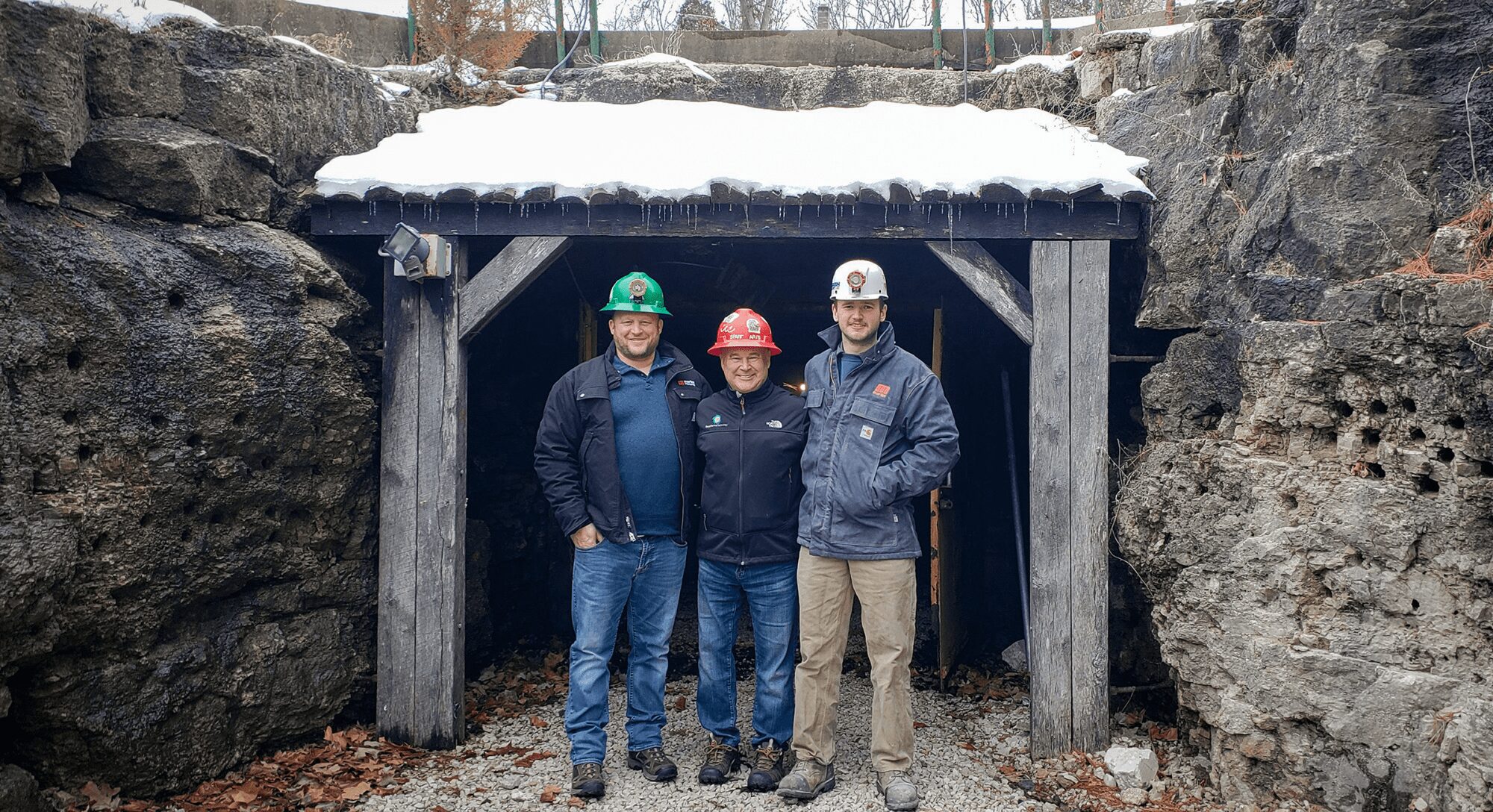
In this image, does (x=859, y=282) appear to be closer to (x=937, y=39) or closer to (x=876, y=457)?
(x=876, y=457)

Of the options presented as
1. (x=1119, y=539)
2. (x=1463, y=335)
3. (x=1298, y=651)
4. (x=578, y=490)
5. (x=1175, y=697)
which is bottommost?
(x=1175, y=697)

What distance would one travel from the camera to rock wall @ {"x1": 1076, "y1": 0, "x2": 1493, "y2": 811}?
3.81 m

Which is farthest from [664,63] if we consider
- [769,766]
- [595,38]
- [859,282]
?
[769,766]

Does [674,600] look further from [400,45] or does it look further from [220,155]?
[400,45]

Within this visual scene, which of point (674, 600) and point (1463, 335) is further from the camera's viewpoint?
point (674, 600)

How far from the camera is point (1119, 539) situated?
498 centimetres

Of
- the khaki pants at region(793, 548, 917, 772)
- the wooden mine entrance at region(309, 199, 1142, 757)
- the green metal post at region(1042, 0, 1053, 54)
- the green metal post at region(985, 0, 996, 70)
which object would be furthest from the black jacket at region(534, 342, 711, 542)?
the green metal post at region(1042, 0, 1053, 54)

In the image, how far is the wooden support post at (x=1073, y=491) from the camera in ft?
16.3

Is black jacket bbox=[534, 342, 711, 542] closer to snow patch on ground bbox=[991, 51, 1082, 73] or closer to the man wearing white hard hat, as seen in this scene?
the man wearing white hard hat

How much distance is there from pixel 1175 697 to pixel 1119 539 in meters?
1.10

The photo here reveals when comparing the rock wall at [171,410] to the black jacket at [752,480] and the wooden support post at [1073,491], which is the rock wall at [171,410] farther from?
the wooden support post at [1073,491]

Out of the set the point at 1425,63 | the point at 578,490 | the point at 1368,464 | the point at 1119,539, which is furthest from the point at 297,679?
the point at 1425,63

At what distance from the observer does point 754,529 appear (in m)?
4.43

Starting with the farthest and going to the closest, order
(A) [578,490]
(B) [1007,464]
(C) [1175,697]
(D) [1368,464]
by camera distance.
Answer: (B) [1007,464] < (C) [1175,697] < (A) [578,490] < (D) [1368,464]
